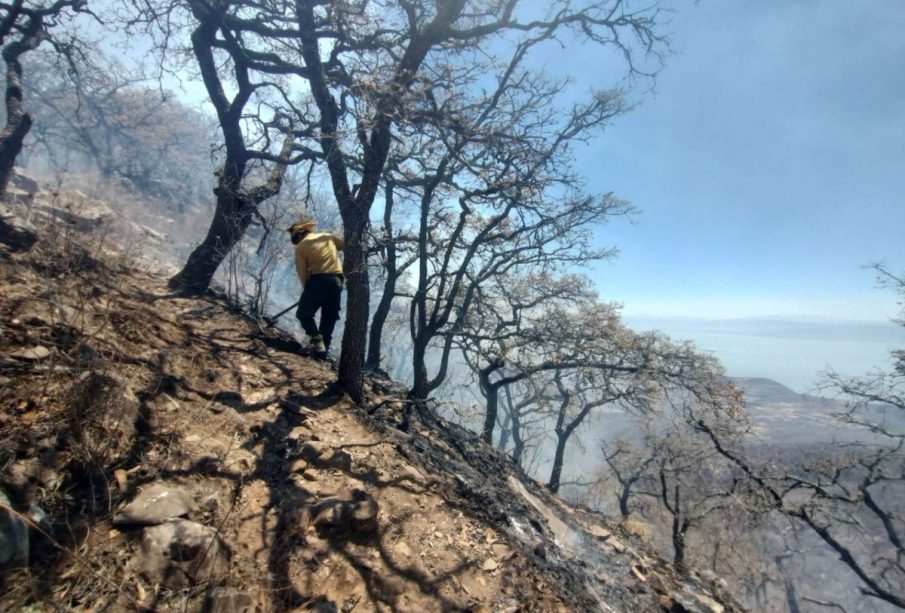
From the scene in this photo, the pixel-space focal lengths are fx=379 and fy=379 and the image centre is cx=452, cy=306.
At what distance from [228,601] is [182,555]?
0.33 m

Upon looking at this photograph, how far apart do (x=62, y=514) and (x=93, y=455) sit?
0.32m

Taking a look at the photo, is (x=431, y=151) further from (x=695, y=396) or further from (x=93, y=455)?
(x=695, y=396)

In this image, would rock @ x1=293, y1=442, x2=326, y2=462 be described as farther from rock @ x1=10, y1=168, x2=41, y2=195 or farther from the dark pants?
rock @ x1=10, y1=168, x2=41, y2=195

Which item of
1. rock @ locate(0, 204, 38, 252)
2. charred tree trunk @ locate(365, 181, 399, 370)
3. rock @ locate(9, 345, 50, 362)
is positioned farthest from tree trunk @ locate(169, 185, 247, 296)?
rock @ locate(9, 345, 50, 362)

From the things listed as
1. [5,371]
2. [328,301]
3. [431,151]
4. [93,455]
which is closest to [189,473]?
[93,455]

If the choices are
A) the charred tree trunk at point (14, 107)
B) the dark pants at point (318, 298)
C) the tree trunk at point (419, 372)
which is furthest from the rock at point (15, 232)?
the tree trunk at point (419, 372)

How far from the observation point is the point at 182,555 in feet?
6.33

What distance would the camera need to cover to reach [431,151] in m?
6.00

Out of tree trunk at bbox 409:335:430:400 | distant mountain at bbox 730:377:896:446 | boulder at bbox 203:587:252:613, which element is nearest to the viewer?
boulder at bbox 203:587:252:613

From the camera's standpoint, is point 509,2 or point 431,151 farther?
point 431,151

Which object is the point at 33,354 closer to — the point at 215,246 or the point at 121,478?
the point at 121,478

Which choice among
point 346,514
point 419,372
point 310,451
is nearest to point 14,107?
point 419,372

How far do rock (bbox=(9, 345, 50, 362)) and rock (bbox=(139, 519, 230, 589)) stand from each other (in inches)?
59.4

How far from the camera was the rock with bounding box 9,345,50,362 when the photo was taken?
245cm
